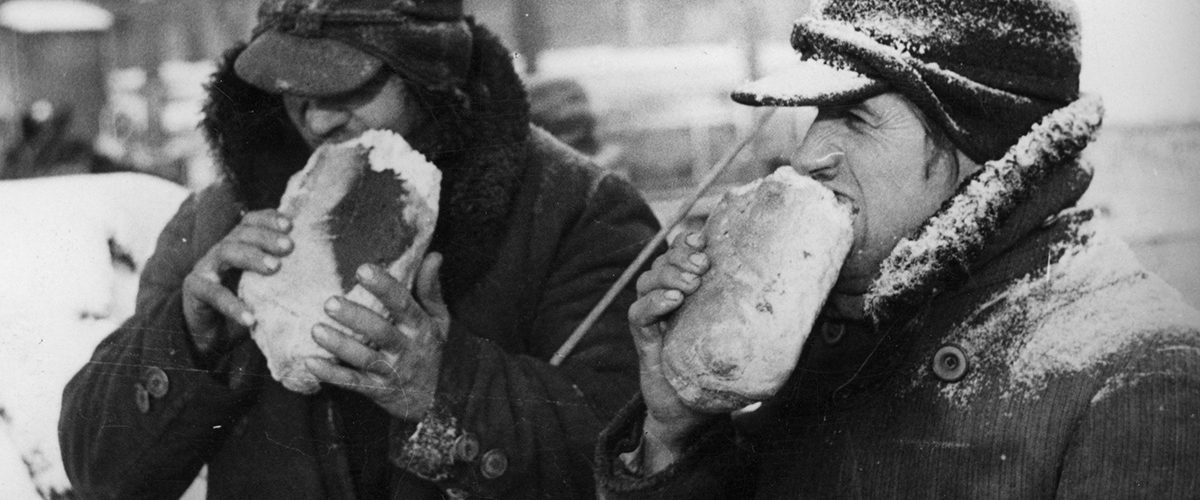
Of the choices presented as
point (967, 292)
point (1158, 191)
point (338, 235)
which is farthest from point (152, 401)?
point (1158, 191)

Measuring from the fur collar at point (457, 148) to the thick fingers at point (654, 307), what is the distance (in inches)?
19.3

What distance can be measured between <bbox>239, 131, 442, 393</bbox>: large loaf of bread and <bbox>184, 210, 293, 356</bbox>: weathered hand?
0.7 inches

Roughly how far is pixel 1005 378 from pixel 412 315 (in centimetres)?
84

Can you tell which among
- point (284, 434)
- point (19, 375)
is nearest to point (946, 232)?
point (284, 434)

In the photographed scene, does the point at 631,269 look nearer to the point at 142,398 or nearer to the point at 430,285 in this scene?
the point at 430,285

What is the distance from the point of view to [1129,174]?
169 cm

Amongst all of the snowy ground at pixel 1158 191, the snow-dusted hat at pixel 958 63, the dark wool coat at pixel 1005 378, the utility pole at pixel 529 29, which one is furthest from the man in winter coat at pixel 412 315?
the snowy ground at pixel 1158 191

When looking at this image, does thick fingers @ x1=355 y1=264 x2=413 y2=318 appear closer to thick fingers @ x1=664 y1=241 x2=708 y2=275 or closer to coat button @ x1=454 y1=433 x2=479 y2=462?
coat button @ x1=454 y1=433 x2=479 y2=462

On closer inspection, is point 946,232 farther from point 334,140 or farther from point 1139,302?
point 334,140

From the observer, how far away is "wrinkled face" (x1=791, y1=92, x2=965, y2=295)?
4.76 feet

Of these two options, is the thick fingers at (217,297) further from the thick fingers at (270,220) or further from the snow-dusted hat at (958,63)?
the snow-dusted hat at (958,63)

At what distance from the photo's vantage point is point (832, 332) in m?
1.64

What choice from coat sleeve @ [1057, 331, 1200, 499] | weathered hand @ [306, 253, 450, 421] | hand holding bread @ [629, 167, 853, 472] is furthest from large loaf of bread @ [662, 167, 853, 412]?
weathered hand @ [306, 253, 450, 421]

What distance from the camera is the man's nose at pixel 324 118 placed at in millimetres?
1828
